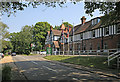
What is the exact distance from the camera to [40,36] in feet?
221

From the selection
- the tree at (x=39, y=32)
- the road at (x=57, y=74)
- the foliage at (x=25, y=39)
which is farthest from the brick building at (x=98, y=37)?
the foliage at (x=25, y=39)

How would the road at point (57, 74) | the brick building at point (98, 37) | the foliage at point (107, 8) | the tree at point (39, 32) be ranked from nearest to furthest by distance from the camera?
the road at point (57, 74), the foliage at point (107, 8), the brick building at point (98, 37), the tree at point (39, 32)

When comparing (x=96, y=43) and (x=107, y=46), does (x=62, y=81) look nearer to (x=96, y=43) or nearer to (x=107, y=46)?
(x=107, y=46)

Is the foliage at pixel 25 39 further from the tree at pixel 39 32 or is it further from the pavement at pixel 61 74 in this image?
the pavement at pixel 61 74

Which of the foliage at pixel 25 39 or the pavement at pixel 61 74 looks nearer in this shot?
the pavement at pixel 61 74

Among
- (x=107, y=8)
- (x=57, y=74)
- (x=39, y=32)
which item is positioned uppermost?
(x=39, y=32)

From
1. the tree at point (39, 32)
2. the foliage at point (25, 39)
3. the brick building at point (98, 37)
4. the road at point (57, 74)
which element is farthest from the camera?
the foliage at point (25, 39)

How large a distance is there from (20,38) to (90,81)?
82995 millimetres

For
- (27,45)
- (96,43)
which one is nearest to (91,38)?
(96,43)

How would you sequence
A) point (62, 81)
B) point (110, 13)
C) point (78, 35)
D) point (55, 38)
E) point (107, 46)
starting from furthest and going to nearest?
point (55, 38) → point (78, 35) → point (107, 46) → point (110, 13) → point (62, 81)

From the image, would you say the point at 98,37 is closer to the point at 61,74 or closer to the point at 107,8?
the point at 107,8

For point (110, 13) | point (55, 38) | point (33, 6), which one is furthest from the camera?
point (55, 38)

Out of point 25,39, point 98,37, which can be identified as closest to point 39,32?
point 25,39

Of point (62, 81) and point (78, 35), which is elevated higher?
point (78, 35)
